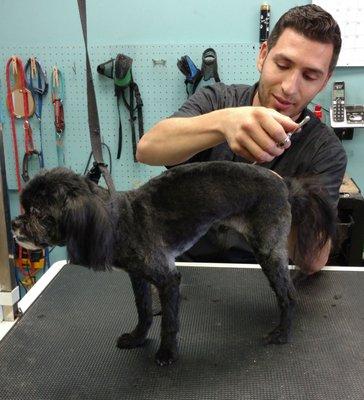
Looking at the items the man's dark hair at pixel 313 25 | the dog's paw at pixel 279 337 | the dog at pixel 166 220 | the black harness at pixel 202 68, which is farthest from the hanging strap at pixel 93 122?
the black harness at pixel 202 68

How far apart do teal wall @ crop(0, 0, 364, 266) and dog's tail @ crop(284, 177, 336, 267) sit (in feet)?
4.59

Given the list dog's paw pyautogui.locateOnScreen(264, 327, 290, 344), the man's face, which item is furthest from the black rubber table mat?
the man's face

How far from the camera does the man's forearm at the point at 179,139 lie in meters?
0.91

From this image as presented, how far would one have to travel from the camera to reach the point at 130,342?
0.93 m

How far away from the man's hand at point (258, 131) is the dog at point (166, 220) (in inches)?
1.8

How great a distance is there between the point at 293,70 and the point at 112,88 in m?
1.35

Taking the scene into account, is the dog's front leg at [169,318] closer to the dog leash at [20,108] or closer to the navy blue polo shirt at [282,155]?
the navy blue polo shirt at [282,155]

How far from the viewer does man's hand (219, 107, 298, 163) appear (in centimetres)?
74

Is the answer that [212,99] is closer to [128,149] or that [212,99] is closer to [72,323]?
[72,323]

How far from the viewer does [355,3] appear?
6.69ft

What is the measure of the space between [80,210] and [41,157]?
1836 millimetres

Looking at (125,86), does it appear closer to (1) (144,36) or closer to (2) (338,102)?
(1) (144,36)

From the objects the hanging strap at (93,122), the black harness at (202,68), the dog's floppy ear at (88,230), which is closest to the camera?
the dog's floppy ear at (88,230)

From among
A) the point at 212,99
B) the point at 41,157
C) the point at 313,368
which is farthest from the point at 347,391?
the point at 41,157
